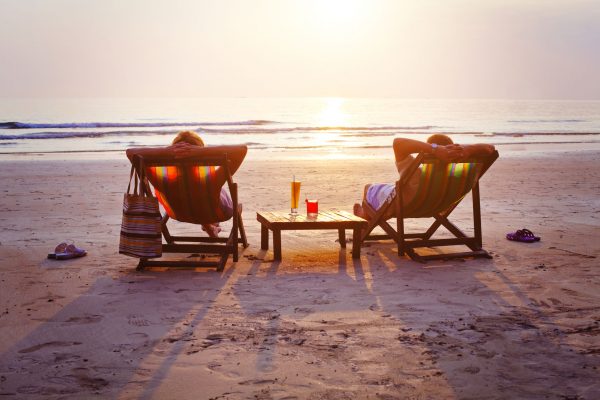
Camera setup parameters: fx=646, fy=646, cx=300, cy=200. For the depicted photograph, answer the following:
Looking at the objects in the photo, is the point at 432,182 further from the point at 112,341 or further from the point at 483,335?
the point at 112,341

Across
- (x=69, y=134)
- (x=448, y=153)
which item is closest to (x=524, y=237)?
(x=448, y=153)

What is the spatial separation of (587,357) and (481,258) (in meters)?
2.32

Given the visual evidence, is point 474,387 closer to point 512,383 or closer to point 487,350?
point 512,383

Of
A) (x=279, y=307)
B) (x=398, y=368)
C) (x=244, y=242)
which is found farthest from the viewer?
(x=244, y=242)

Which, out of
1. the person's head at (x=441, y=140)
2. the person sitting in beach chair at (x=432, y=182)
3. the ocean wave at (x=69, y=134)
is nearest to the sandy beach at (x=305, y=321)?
the person sitting in beach chair at (x=432, y=182)

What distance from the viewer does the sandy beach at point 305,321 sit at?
2.90 meters

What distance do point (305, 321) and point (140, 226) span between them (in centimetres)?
171

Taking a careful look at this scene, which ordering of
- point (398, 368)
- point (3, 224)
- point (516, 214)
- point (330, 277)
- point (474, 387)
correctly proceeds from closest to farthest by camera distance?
point (474, 387) → point (398, 368) → point (330, 277) → point (3, 224) → point (516, 214)

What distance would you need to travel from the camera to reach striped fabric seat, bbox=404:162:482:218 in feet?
17.3

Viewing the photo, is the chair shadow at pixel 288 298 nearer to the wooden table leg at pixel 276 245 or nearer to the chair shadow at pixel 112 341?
the wooden table leg at pixel 276 245

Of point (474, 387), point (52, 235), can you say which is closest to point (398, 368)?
point (474, 387)

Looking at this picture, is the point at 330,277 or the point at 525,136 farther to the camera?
the point at 525,136

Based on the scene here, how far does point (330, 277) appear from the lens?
4.86 meters

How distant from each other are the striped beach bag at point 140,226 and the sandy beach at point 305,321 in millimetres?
200
